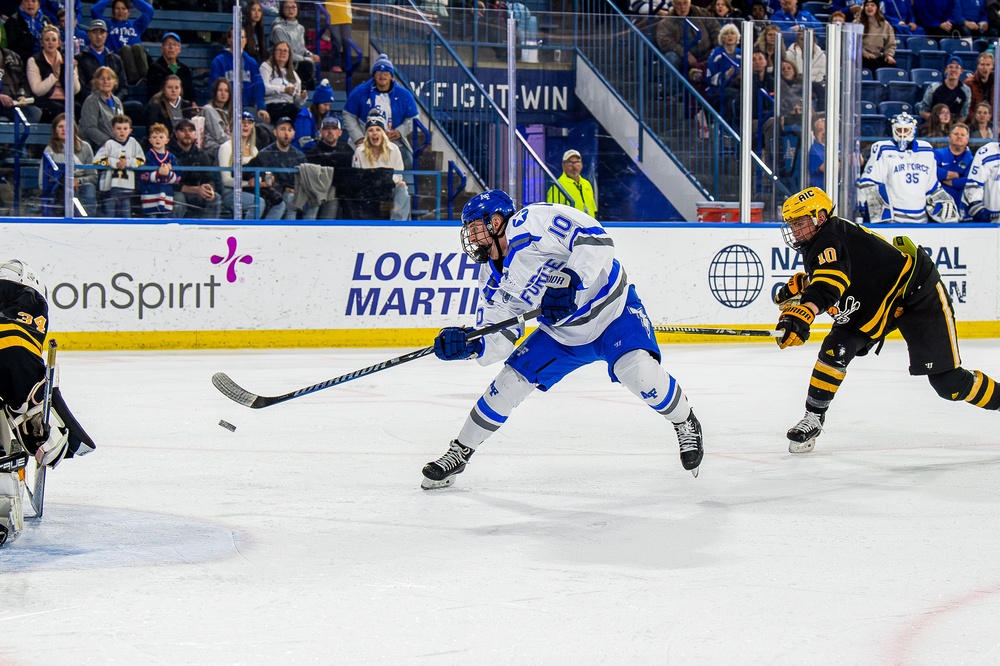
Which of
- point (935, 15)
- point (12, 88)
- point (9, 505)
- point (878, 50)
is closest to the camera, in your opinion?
point (9, 505)

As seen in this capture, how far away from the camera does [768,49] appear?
918 cm

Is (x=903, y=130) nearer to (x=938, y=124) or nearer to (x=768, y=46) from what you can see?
(x=938, y=124)

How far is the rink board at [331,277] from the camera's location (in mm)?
8008

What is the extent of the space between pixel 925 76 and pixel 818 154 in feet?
4.62

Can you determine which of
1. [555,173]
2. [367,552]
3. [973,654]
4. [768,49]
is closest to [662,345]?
[555,173]

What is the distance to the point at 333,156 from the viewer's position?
332 inches

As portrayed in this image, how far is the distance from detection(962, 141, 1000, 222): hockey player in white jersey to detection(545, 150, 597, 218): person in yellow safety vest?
3.13 meters

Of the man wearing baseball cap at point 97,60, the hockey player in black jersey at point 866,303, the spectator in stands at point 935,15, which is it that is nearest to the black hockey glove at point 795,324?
the hockey player in black jersey at point 866,303

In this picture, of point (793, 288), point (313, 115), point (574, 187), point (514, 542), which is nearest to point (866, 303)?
point (793, 288)

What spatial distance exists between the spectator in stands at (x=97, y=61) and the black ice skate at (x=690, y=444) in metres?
5.37

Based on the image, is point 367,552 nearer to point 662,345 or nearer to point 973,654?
point 973,654

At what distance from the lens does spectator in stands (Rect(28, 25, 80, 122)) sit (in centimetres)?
791

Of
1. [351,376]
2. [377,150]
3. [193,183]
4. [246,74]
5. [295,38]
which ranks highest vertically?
[295,38]

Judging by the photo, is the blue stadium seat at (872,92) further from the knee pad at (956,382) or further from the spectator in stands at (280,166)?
the knee pad at (956,382)
